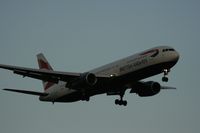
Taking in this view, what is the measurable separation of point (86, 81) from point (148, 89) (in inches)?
384

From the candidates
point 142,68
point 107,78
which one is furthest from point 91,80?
point 142,68

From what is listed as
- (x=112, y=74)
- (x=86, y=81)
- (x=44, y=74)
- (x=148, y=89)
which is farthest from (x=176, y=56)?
(x=44, y=74)

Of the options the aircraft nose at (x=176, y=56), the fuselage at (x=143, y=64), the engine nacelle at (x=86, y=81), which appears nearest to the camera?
the fuselage at (x=143, y=64)

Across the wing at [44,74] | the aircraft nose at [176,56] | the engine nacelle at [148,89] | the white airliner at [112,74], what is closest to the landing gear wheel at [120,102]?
the engine nacelle at [148,89]

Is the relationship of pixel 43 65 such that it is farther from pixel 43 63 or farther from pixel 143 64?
Result: pixel 143 64

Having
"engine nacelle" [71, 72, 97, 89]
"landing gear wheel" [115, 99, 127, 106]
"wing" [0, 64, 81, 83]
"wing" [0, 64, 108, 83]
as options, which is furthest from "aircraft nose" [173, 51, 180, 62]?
"landing gear wheel" [115, 99, 127, 106]

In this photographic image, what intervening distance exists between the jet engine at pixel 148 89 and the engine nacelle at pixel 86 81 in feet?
27.7

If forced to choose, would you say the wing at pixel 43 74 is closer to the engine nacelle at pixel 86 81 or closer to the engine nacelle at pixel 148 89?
the engine nacelle at pixel 86 81

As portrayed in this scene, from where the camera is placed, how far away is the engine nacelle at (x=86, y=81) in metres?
56.5

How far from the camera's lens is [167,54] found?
184 ft

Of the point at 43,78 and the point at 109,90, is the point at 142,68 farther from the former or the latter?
the point at 43,78

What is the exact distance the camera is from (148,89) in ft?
208

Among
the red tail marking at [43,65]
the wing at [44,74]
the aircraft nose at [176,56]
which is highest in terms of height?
the red tail marking at [43,65]

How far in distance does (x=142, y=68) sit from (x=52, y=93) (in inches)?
496
